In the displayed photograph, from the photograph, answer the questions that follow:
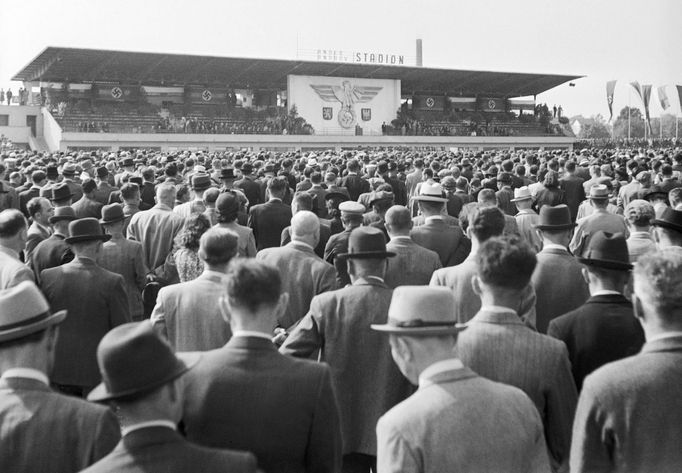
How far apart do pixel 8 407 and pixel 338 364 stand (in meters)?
1.98

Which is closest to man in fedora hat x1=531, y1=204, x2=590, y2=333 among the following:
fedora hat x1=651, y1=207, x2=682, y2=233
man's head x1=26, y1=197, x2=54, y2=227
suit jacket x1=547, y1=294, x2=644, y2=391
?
fedora hat x1=651, y1=207, x2=682, y2=233

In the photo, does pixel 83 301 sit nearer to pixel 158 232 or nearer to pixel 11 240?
pixel 11 240

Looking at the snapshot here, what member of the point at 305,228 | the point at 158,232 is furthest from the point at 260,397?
the point at 158,232

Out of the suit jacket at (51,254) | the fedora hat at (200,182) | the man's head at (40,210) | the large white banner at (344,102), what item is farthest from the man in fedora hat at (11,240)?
the large white banner at (344,102)

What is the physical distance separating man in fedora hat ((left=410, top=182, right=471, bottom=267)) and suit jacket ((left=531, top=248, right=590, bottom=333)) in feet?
6.24

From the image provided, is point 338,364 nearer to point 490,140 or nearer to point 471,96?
point 490,140

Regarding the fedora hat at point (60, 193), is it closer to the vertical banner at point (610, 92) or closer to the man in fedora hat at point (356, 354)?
the man in fedora hat at point (356, 354)

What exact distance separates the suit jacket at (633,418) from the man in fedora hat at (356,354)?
1.65 meters

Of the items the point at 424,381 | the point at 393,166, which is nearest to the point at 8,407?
the point at 424,381

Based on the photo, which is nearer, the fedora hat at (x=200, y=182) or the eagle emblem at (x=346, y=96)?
the fedora hat at (x=200, y=182)

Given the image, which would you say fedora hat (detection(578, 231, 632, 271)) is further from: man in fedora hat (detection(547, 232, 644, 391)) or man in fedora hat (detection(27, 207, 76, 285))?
man in fedora hat (detection(27, 207, 76, 285))

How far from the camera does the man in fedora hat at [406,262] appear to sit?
6.17 metres

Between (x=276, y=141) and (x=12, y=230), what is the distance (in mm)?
44870

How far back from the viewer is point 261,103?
57.6 meters
